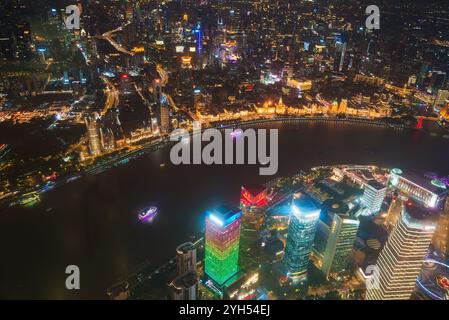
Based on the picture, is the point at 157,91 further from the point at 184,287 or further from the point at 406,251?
the point at 406,251

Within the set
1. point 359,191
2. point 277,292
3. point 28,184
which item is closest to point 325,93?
point 359,191

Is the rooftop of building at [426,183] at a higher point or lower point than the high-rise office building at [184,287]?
lower

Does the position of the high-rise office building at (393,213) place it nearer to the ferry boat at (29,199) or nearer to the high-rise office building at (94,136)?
the high-rise office building at (94,136)

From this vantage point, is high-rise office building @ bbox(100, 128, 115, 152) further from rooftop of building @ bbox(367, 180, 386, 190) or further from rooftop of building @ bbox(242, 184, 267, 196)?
rooftop of building @ bbox(367, 180, 386, 190)

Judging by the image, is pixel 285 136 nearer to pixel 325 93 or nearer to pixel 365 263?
pixel 325 93

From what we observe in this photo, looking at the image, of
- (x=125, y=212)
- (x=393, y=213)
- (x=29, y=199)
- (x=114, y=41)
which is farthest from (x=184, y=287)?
(x=114, y=41)

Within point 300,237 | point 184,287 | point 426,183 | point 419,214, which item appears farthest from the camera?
point 426,183

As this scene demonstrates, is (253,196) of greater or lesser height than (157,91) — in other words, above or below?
below

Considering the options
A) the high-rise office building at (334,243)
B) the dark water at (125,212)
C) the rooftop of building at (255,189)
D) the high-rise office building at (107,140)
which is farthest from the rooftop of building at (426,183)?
the high-rise office building at (107,140)
